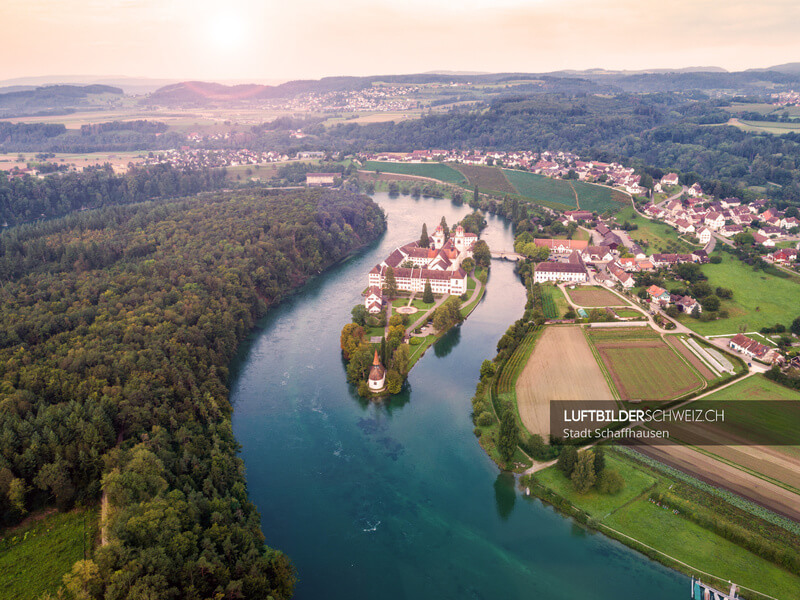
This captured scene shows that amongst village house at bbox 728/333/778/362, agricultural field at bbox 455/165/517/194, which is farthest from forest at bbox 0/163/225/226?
village house at bbox 728/333/778/362

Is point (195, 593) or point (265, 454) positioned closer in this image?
point (195, 593)

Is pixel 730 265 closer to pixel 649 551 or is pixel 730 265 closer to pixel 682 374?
pixel 682 374

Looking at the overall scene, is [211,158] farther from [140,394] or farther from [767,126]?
[767,126]

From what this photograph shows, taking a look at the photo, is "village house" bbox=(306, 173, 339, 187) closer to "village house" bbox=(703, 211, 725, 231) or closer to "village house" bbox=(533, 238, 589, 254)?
"village house" bbox=(533, 238, 589, 254)

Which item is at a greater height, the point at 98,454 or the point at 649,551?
the point at 98,454

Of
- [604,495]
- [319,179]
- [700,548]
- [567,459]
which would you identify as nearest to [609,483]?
[604,495]

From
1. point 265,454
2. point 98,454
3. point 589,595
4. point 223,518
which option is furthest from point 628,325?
point 98,454
